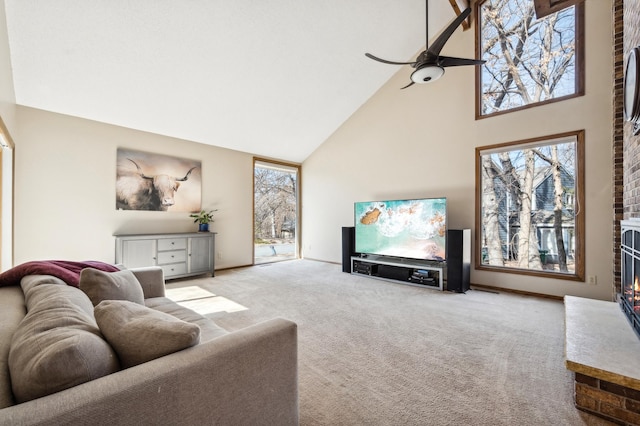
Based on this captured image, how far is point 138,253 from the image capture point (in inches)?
157

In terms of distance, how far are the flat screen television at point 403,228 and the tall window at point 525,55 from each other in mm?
1624

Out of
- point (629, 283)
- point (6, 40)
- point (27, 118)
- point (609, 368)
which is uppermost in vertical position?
point (6, 40)

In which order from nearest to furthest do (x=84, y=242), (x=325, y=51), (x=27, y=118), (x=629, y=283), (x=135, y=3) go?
(x=629, y=283) → (x=135, y=3) → (x=27, y=118) → (x=84, y=242) → (x=325, y=51)

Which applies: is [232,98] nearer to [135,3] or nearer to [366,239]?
[135,3]

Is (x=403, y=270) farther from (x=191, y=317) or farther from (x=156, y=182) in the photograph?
(x=156, y=182)

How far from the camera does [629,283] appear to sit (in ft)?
7.05

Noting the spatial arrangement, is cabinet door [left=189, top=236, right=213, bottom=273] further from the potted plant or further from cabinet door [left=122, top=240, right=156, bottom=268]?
cabinet door [left=122, top=240, right=156, bottom=268]

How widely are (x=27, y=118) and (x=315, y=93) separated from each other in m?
4.03

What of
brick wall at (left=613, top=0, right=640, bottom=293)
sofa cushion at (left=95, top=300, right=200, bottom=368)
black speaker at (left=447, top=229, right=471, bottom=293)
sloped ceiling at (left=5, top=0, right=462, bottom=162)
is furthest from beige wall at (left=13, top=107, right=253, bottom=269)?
brick wall at (left=613, top=0, right=640, bottom=293)

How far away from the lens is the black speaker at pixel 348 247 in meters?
5.10

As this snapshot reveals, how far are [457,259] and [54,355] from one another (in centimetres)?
399

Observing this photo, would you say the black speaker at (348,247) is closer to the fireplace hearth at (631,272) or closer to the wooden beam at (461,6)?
the fireplace hearth at (631,272)

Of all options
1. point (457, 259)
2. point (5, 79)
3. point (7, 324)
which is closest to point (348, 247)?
point (457, 259)

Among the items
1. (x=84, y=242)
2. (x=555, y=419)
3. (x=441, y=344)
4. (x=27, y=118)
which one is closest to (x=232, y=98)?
(x=27, y=118)
